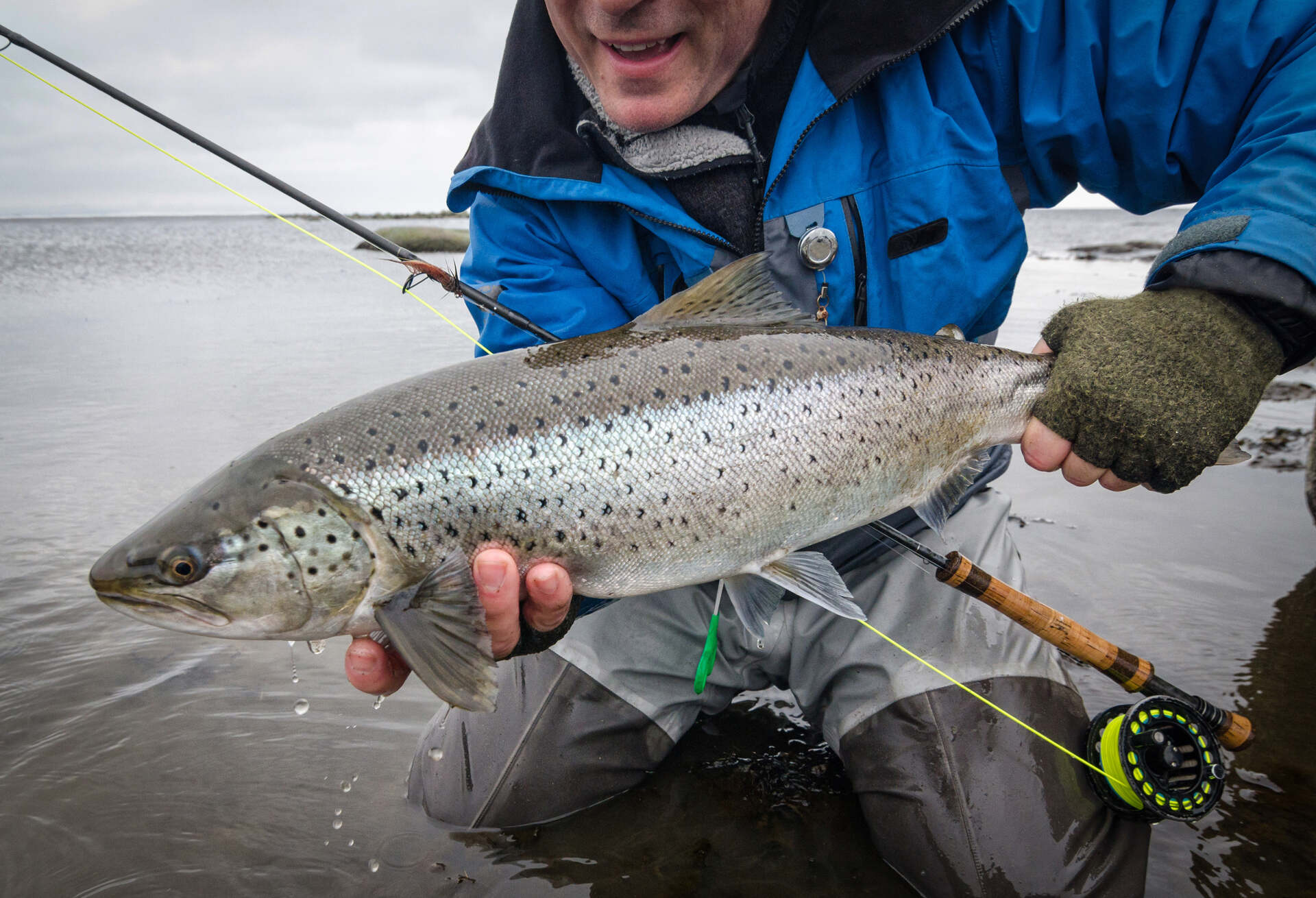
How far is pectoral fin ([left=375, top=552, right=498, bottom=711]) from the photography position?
6.62 ft

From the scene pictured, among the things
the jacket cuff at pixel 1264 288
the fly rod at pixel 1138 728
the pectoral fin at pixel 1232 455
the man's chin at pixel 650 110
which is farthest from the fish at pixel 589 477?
the man's chin at pixel 650 110

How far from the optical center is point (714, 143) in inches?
111

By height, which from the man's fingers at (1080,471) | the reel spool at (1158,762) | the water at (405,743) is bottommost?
the water at (405,743)

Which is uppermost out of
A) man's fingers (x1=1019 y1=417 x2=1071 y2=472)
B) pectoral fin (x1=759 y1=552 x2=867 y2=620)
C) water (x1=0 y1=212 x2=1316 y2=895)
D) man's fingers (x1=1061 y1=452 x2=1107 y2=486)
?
man's fingers (x1=1019 y1=417 x2=1071 y2=472)

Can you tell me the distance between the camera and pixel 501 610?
212cm

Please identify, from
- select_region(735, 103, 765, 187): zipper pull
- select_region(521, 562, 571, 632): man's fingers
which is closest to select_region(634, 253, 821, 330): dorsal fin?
select_region(735, 103, 765, 187): zipper pull

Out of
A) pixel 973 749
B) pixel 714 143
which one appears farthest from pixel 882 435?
pixel 714 143

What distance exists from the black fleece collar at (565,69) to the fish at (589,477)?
2.69ft

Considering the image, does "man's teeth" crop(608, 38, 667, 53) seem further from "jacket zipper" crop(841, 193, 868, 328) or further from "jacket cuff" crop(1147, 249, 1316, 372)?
"jacket cuff" crop(1147, 249, 1316, 372)

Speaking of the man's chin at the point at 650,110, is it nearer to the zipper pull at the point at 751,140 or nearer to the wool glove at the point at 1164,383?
the zipper pull at the point at 751,140

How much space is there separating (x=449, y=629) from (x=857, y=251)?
1.82 m

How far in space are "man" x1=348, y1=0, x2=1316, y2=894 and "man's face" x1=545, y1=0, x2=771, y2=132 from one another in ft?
0.04

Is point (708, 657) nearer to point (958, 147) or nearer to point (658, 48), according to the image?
point (958, 147)

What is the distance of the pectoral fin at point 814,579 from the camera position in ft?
7.53
